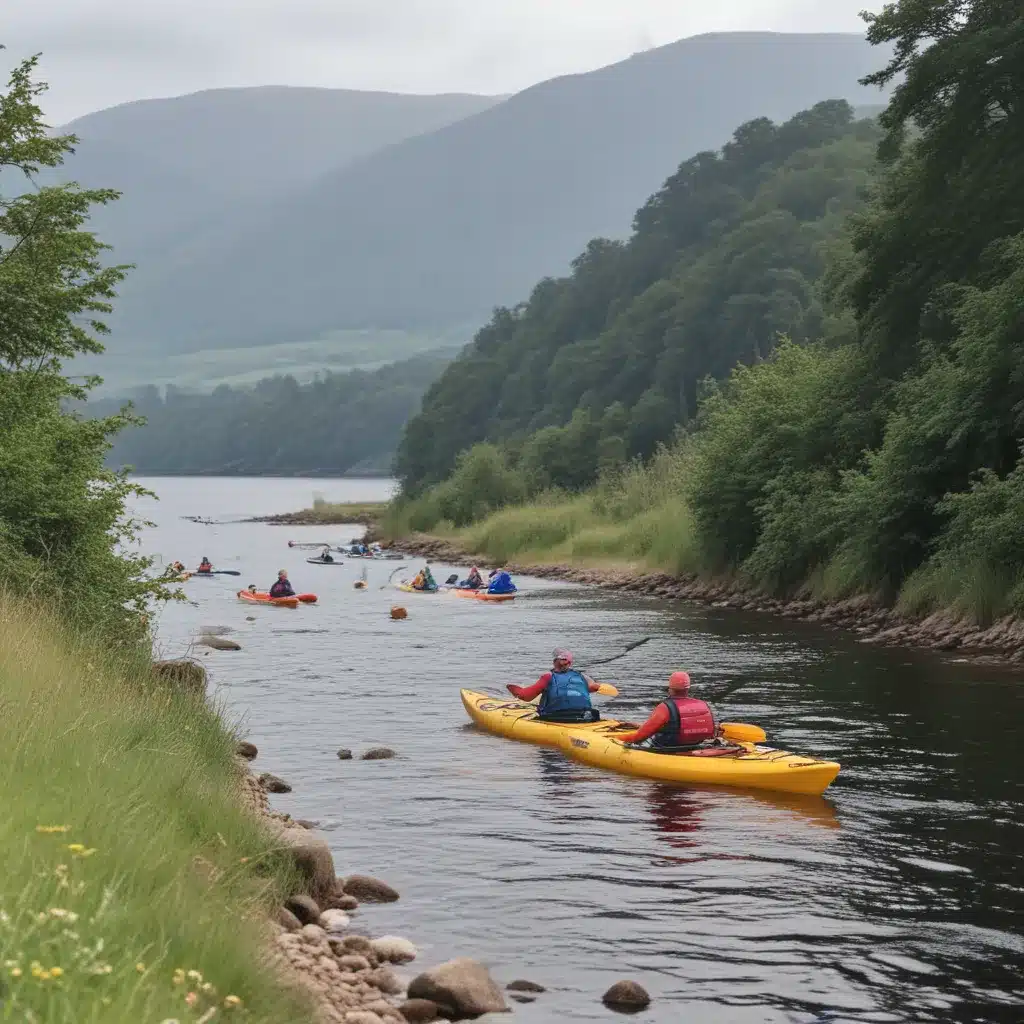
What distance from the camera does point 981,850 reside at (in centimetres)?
1385

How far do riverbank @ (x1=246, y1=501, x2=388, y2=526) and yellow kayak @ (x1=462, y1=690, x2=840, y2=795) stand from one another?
100349 millimetres

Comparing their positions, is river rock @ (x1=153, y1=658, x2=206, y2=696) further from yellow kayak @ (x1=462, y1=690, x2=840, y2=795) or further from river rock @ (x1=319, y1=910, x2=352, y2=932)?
river rock @ (x1=319, y1=910, x2=352, y2=932)

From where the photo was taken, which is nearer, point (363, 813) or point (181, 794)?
point (181, 794)

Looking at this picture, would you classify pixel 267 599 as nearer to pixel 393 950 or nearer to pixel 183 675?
pixel 183 675

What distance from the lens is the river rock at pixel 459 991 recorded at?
948cm

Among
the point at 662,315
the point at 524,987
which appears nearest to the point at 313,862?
the point at 524,987

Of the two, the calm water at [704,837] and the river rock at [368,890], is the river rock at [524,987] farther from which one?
the river rock at [368,890]

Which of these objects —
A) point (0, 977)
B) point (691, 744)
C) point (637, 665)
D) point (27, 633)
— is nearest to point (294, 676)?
point (637, 665)

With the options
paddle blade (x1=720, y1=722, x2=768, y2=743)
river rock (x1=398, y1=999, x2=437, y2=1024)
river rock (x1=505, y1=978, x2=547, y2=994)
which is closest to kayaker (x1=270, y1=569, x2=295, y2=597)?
paddle blade (x1=720, y1=722, x2=768, y2=743)

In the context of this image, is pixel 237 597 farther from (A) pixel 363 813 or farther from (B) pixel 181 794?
(B) pixel 181 794

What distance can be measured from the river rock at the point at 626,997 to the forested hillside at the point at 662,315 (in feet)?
236

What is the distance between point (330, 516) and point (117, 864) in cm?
12340

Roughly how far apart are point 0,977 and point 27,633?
8494 mm

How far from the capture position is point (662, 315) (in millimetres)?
105188
